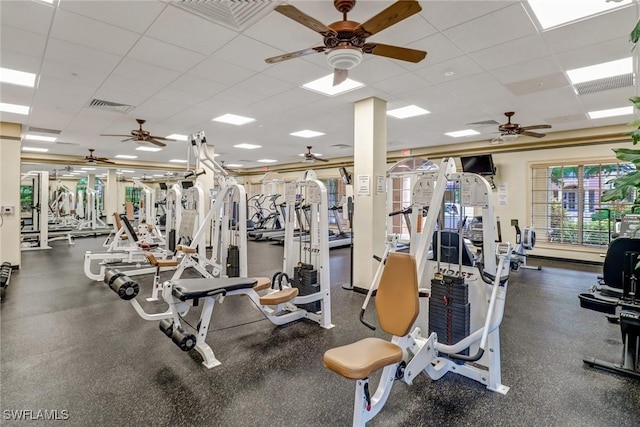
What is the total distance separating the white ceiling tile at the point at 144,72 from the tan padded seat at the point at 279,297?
9.07 feet

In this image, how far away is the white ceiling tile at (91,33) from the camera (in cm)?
269

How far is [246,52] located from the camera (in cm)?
325

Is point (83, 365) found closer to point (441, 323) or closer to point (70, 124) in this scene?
point (441, 323)

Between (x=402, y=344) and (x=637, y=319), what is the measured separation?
187 cm

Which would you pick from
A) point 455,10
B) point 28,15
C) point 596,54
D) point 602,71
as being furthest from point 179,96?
point 602,71

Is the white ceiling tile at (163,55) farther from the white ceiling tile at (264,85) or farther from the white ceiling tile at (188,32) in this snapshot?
the white ceiling tile at (264,85)

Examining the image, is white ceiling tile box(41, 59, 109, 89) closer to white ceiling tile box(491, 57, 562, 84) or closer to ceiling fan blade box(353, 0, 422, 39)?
ceiling fan blade box(353, 0, 422, 39)

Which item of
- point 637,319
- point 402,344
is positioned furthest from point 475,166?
point 402,344

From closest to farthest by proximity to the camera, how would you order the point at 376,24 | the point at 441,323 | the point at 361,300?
the point at 376,24 → the point at 441,323 → the point at 361,300

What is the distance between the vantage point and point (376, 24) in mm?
2176

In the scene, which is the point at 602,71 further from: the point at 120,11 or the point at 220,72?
the point at 120,11

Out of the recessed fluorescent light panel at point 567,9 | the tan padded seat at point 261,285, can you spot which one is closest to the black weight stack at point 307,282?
the tan padded seat at point 261,285

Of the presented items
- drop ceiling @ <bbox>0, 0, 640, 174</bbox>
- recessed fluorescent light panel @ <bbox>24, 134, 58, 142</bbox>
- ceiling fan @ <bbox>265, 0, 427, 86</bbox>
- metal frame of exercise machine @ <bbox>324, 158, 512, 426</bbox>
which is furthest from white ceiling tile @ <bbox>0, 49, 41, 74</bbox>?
recessed fluorescent light panel @ <bbox>24, 134, 58, 142</bbox>

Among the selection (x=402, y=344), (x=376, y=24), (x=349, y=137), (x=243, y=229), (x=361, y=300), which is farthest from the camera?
(x=349, y=137)
